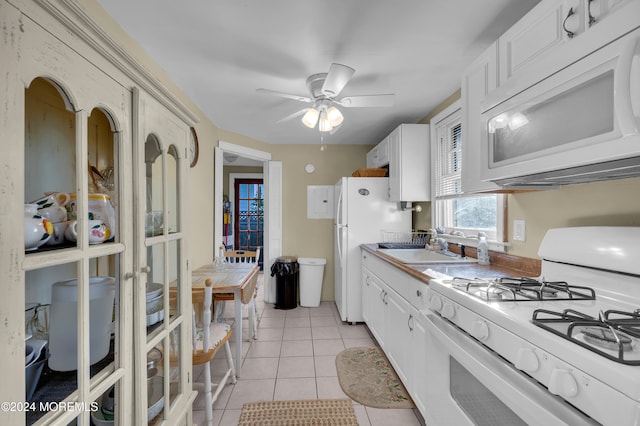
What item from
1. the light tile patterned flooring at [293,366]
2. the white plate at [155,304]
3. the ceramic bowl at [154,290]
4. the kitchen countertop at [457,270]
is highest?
the ceramic bowl at [154,290]

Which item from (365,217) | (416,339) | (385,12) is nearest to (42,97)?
(385,12)

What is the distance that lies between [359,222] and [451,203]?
102cm

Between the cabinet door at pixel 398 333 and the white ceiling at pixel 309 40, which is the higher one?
the white ceiling at pixel 309 40

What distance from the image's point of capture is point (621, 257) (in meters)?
1.09

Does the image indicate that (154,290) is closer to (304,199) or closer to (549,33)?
(549,33)

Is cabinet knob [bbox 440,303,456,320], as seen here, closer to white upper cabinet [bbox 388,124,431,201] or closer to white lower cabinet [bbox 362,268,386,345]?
white lower cabinet [bbox 362,268,386,345]

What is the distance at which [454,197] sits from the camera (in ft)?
8.48

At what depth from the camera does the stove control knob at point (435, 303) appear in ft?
4.49

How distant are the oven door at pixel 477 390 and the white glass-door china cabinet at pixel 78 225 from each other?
3.76 feet

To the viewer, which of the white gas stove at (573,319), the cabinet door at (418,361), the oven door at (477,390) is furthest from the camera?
the cabinet door at (418,361)

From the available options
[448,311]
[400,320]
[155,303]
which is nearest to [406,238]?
[400,320]

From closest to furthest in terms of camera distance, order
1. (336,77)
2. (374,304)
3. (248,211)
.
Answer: (336,77) < (374,304) < (248,211)

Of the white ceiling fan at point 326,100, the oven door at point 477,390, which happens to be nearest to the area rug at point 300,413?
the oven door at point 477,390

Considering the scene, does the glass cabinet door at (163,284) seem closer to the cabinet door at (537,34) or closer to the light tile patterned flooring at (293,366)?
the light tile patterned flooring at (293,366)
